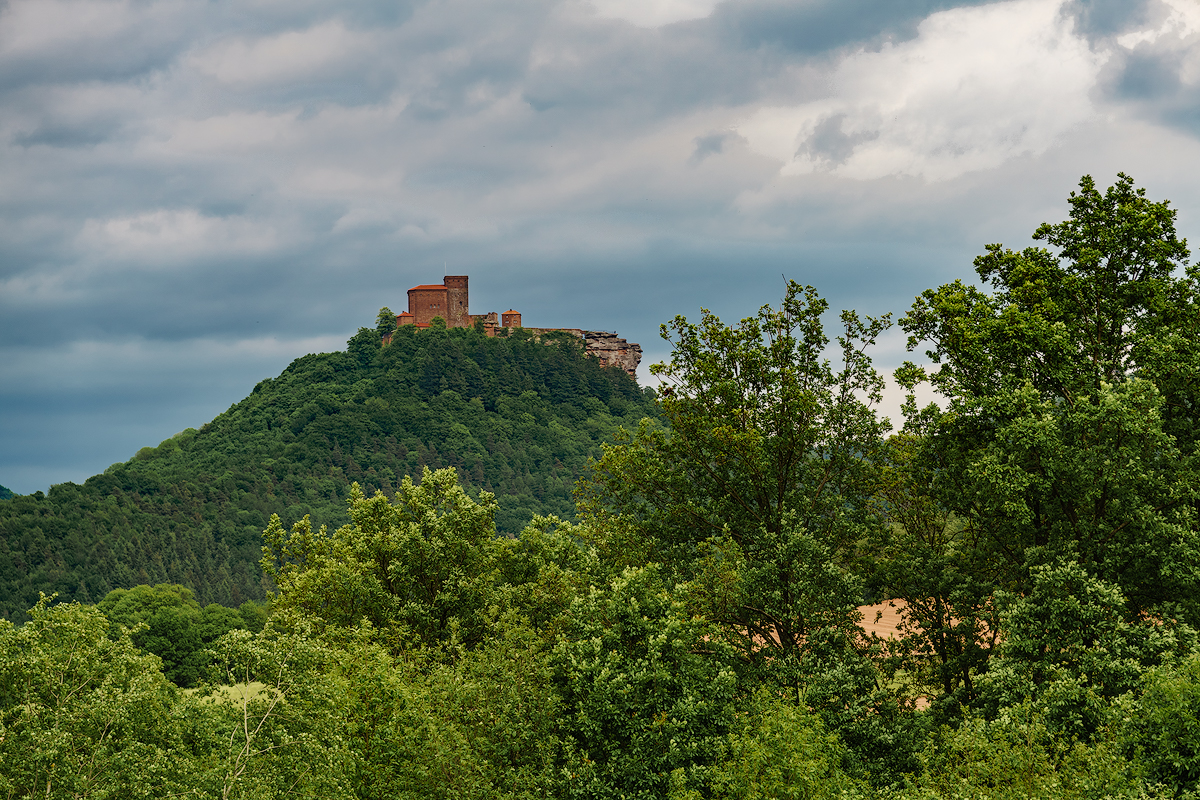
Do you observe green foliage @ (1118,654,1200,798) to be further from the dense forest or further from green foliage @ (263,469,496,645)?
green foliage @ (263,469,496,645)

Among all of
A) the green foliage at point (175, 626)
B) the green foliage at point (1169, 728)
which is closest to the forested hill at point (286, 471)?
the green foliage at point (175, 626)

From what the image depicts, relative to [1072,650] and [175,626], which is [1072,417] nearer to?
[1072,650]

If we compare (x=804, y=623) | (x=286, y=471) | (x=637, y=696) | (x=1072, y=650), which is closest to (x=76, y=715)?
(x=637, y=696)

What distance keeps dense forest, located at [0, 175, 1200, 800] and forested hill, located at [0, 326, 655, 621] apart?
102m

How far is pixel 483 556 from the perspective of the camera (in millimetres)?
33438

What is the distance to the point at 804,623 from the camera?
25375 mm

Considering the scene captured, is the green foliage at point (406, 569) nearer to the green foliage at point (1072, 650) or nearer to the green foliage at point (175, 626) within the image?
the green foliage at point (1072, 650)

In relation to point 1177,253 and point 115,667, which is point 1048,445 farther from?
point 115,667

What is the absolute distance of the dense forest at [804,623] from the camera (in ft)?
63.8

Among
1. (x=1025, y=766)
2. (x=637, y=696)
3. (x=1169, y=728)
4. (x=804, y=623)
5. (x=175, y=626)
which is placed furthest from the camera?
(x=175, y=626)

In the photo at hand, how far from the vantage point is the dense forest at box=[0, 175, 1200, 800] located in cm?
1945

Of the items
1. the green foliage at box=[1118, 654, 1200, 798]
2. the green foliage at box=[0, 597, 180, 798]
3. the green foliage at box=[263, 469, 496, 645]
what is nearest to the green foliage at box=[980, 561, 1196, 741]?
the green foliage at box=[1118, 654, 1200, 798]

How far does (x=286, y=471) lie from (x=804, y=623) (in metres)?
152

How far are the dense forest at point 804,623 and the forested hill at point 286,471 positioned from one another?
10220 cm
